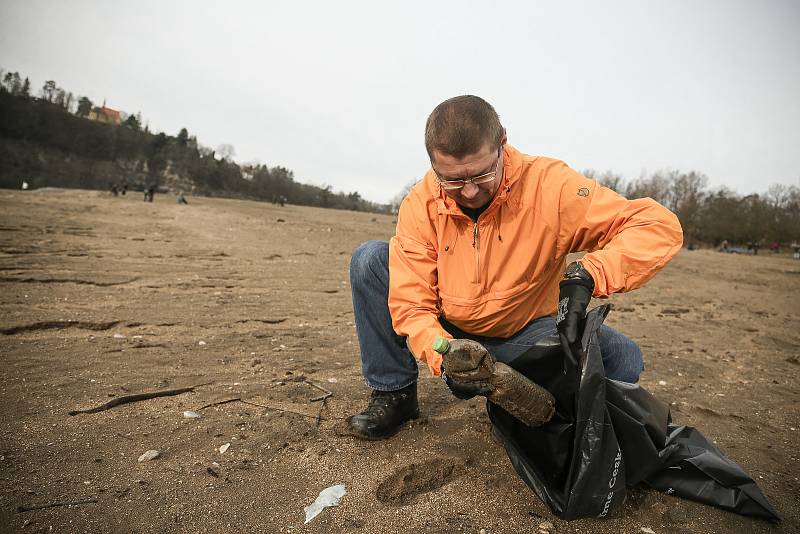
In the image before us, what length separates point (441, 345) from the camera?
1550mm

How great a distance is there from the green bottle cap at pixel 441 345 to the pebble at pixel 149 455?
4.12ft

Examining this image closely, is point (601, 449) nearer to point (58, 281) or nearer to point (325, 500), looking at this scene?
point (325, 500)

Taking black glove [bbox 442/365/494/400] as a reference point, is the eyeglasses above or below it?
above

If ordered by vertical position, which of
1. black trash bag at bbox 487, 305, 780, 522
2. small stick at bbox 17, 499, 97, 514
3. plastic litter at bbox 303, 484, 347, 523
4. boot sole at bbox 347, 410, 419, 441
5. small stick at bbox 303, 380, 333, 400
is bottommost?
small stick at bbox 17, 499, 97, 514

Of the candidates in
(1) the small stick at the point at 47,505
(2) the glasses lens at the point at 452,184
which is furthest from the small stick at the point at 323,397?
(2) the glasses lens at the point at 452,184

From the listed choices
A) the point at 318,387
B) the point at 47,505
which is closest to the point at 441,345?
the point at 318,387

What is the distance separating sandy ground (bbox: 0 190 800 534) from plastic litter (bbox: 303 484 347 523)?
3 centimetres

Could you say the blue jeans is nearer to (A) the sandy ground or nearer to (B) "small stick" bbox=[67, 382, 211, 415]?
(A) the sandy ground

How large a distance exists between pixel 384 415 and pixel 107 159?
71064 millimetres

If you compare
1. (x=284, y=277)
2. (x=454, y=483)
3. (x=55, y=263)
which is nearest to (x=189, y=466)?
(x=454, y=483)

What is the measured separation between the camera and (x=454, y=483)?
5.55ft

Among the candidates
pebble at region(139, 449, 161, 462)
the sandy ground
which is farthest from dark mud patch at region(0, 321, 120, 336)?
pebble at region(139, 449, 161, 462)

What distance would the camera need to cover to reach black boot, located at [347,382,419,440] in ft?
6.52

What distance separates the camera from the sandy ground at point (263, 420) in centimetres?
151
